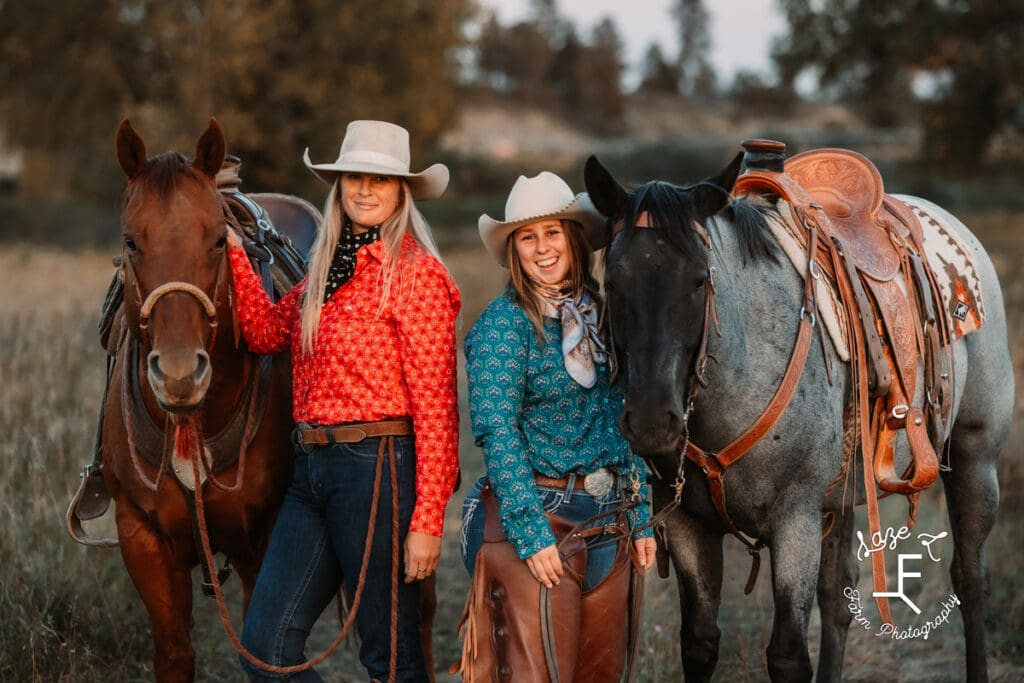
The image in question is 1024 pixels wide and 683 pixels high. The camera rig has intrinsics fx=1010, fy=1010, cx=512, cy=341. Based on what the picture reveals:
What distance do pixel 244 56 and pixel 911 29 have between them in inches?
403

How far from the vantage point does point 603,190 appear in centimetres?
285

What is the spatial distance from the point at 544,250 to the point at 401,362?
0.52 m

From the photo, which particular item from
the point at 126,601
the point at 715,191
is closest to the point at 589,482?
the point at 715,191

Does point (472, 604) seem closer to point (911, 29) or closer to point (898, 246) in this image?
point (898, 246)

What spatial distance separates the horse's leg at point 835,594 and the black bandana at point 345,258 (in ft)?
6.95

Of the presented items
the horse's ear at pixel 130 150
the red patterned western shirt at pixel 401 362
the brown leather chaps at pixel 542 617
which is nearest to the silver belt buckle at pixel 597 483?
the brown leather chaps at pixel 542 617

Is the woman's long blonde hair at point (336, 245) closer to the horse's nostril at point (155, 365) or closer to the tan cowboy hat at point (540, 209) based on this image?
the tan cowboy hat at point (540, 209)

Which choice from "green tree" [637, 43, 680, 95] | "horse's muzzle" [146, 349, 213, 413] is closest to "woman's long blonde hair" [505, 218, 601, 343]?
"horse's muzzle" [146, 349, 213, 413]

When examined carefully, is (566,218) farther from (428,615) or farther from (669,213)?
(428,615)

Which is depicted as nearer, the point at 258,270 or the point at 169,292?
the point at 169,292

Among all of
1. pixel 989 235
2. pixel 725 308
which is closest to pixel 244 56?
pixel 989 235

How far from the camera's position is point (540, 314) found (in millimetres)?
2844

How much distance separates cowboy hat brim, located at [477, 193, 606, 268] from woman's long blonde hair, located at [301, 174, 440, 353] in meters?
0.18

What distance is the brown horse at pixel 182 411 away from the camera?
2.78 m
